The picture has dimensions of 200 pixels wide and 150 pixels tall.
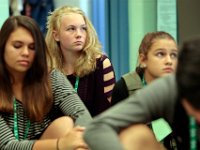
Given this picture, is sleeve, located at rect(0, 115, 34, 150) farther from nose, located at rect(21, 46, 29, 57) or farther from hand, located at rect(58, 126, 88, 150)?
nose, located at rect(21, 46, 29, 57)

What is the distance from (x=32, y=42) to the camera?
1.76 metres

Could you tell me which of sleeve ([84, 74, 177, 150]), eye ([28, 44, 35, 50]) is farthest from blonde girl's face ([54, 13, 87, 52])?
sleeve ([84, 74, 177, 150])

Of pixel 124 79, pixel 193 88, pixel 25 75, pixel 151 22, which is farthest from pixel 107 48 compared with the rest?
pixel 193 88

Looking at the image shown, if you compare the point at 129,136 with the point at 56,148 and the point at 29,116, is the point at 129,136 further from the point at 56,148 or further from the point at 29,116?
the point at 29,116

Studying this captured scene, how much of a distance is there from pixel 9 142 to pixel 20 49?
0.36 metres

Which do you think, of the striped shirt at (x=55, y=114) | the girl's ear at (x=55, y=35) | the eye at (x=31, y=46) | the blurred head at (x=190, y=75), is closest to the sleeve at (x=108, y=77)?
the girl's ear at (x=55, y=35)

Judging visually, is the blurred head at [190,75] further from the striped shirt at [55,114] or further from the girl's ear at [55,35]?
the girl's ear at [55,35]

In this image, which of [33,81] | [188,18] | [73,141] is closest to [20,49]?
[33,81]

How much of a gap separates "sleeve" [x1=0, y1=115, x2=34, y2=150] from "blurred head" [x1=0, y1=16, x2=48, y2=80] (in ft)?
0.71

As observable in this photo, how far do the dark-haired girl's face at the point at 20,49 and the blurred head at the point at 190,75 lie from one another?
878mm

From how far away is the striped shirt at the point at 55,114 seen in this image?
167 centimetres

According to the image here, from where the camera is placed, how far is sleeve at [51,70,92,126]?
1.72m

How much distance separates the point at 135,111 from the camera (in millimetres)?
1169

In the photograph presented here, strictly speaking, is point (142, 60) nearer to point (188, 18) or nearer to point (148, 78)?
point (148, 78)
